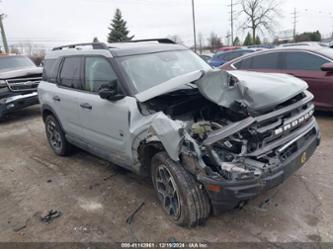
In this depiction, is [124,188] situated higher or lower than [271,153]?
lower

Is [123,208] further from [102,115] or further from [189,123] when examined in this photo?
[189,123]

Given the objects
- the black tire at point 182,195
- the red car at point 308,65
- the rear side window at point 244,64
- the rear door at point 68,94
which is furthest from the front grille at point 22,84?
the black tire at point 182,195

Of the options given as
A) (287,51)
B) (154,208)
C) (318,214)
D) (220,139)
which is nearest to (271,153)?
(220,139)

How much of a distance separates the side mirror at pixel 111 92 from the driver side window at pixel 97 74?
0.16ft

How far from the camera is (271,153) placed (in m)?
2.70

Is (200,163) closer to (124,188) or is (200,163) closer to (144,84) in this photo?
(144,84)

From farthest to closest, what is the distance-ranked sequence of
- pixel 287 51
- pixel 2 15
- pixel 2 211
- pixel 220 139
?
1. pixel 2 15
2. pixel 287 51
3. pixel 2 211
4. pixel 220 139

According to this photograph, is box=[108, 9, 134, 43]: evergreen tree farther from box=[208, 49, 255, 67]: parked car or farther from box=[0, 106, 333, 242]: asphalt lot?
box=[0, 106, 333, 242]: asphalt lot

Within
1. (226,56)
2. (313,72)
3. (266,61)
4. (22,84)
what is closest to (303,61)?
(313,72)

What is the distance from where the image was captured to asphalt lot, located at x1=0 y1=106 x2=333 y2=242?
290 centimetres

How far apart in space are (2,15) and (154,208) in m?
27.4

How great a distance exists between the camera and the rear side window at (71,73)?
430 centimetres

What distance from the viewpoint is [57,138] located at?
5324 millimetres

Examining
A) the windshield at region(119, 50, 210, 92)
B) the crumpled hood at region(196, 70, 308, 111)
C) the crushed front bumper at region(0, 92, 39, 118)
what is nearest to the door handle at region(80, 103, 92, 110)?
the windshield at region(119, 50, 210, 92)
